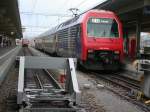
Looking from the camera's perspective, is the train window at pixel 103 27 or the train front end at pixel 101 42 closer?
the train front end at pixel 101 42

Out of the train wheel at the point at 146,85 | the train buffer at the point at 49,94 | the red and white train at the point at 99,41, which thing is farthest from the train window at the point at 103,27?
the train buffer at the point at 49,94

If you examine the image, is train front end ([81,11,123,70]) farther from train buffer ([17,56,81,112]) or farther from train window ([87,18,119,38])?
train buffer ([17,56,81,112])

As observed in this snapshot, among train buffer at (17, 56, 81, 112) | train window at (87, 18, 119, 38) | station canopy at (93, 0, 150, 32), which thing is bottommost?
train buffer at (17, 56, 81, 112)

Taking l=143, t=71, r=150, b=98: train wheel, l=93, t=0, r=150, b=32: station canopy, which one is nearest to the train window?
l=93, t=0, r=150, b=32: station canopy

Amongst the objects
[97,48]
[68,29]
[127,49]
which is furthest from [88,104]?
[127,49]

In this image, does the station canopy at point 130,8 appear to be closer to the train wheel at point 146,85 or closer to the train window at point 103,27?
Result: the train window at point 103,27

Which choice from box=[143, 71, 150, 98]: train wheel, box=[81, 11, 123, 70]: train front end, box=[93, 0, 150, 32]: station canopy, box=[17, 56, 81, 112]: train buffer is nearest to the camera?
box=[17, 56, 81, 112]: train buffer

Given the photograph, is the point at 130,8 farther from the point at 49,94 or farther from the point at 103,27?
the point at 49,94

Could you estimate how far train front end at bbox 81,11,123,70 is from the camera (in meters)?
22.3

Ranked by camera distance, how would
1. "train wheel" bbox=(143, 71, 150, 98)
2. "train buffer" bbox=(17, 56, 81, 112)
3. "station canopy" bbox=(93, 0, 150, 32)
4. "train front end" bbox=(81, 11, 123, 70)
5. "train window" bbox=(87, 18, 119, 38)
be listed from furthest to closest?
"station canopy" bbox=(93, 0, 150, 32)
"train window" bbox=(87, 18, 119, 38)
"train front end" bbox=(81, 11, 123, 70)
"train wheel" bbox=(143, 71, 150, 98)
"train buffer" bbox=(17, 56, 81, 112)

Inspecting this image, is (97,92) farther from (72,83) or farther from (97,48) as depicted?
(97,48)

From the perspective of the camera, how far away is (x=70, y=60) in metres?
11.4

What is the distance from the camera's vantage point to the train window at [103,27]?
75.4ft

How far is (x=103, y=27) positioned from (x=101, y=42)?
1.00m
